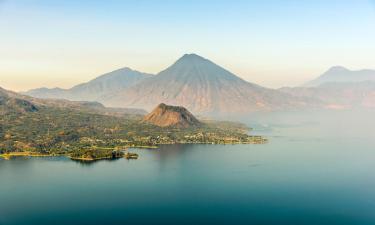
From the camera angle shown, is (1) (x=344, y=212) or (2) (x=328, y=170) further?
(2) (x=328, y=170)

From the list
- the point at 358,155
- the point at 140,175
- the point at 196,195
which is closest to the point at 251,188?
the point at 196,195

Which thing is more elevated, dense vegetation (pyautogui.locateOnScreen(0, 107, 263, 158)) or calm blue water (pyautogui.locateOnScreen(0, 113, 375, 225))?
dense vegetation (pyautogui.locateOnScreen(0, 107, 263, 158))

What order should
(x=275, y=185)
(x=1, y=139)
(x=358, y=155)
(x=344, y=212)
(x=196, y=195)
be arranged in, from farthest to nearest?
(x=1, y=139), (x=358, y=155), (x=275, y=185), (x=196, y=195), (x=344, y=212)

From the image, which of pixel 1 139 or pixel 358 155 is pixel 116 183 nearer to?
pixel 1 139

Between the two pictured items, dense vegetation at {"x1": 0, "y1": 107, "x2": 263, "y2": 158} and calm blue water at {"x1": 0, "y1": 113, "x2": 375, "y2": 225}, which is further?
dense vegetation at {"x1": 0, "y1": 107, "x2": 263, "y2": 158}

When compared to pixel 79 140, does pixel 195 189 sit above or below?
below

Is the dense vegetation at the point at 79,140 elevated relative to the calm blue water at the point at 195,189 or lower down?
elevated

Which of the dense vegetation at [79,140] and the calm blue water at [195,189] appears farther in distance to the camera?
the dense vegetation at [79,140]

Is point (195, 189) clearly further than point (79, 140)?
No
